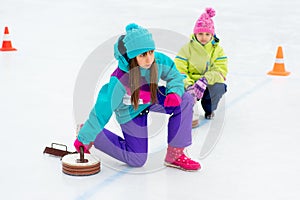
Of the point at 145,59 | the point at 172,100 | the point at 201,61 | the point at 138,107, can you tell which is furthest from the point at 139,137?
the point at 201,61

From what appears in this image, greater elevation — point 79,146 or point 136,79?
point 136,79

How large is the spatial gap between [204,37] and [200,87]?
1.09 feet

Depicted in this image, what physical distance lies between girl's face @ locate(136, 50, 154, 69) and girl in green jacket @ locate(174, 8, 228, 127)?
83 cm

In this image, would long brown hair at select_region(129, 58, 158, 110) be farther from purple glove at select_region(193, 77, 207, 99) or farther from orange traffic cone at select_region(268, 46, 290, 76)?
orange traffic cone at select_region(268, 46, 290, 76)

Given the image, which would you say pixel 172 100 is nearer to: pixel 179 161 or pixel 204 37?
pixel 179 161

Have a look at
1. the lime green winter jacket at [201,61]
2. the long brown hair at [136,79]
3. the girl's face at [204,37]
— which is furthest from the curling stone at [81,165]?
the girl's face at [204,37]

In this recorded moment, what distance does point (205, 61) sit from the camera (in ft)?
11.3

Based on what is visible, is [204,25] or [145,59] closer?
[145,59]

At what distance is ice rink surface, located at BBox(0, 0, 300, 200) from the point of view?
2508mm

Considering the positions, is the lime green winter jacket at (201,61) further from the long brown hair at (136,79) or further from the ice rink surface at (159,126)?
the long brown hair at (136,79)

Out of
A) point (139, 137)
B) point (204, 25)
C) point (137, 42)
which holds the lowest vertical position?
point (139, 137)

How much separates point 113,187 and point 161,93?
54 centimetres

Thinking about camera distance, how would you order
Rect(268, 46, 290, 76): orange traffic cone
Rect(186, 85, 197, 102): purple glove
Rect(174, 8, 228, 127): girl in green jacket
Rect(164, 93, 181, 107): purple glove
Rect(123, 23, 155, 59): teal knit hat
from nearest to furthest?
Rect(123, 23, 155, 59): teal knit hat
Rect(164, 93, 181, 107): purple glove
Rect(186, 85, 197, 102): purple glove
Rect(174, 8, 228, 127): girl in green jacket
Rect(268, 46, 290, 76): orange traffic cone

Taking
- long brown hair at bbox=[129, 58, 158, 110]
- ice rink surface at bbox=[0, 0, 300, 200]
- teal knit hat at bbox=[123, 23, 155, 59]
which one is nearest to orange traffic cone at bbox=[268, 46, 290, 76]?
ice rink surface at bbox=[0, 0, 300, 200]
